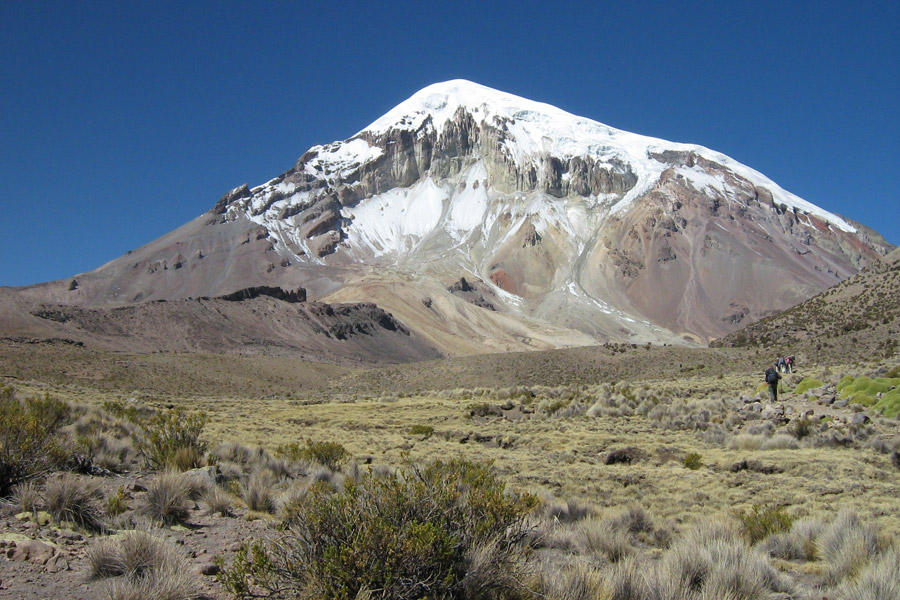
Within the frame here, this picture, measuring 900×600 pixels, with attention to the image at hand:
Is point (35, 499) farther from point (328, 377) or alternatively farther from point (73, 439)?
point (328, 377)

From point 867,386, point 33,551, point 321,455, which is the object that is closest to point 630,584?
point 33,551

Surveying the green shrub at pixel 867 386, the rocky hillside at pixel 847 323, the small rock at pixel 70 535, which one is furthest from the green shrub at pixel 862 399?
the small rock at pixel 70 535

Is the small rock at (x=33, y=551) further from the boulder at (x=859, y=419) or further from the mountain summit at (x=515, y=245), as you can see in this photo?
the mountain summit at (x=515, y=245)

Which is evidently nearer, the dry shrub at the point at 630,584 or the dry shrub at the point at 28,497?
the dry shrub at the point at 630,584

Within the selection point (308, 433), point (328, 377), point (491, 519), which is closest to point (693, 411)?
point (308, 433)

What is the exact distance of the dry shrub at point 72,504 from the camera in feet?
22.5

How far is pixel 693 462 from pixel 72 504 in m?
12.2

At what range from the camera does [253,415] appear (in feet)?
95.6

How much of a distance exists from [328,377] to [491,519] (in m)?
57.6

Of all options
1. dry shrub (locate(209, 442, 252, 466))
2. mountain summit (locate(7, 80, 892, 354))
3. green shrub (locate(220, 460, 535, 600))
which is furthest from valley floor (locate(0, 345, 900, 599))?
mountain summit (locate(7, 80, 892, 354))

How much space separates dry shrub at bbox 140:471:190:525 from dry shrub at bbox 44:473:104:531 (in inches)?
23.5

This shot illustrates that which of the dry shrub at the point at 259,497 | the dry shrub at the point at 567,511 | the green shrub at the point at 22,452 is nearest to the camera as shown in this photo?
the green shrub at the point at 22,452

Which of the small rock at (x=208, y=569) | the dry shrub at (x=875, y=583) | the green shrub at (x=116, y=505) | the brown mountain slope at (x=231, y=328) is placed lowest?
the dry shrub at (x=875, y=583)

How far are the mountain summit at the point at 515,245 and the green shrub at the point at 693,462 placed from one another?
89.3m
